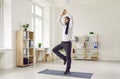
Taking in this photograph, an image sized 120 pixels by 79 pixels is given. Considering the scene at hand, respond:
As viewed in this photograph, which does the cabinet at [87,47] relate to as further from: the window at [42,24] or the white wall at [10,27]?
the white wall at [10,27]

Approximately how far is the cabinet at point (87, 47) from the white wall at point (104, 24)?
302 millimetres

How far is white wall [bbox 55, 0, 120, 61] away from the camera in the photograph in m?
8.80

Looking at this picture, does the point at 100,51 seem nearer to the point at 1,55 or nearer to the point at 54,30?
the point at 54,30

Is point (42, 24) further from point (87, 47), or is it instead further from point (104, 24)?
point (104, 24)

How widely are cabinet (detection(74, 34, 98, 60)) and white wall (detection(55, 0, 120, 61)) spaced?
0.30 meters

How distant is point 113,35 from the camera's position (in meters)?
8.86

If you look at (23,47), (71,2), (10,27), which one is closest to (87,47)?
(71,2)

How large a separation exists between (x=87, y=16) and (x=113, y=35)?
1861 millimetres

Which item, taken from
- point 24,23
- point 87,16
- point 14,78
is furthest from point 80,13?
point 14,78

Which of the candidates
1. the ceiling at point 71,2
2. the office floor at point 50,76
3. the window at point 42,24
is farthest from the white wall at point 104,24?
the office floor at point 50,76

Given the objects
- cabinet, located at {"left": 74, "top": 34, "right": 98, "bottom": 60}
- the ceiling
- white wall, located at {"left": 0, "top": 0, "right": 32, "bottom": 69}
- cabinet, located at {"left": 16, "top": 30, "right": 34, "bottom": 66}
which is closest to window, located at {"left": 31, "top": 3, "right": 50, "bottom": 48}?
the ceiling

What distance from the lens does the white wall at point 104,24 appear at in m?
8.80

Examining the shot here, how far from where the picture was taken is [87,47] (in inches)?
367

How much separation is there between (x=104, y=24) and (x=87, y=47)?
1632mm
